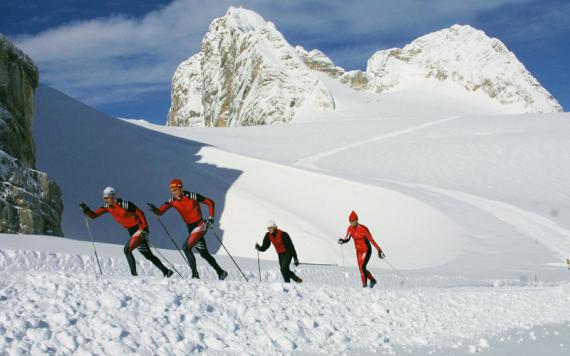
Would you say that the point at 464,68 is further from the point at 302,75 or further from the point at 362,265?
the point at 362,265

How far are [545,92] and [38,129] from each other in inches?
6898

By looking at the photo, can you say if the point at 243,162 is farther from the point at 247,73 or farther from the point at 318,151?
the point at 247,73

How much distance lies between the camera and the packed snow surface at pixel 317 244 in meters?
6.68

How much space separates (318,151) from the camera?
51156mm

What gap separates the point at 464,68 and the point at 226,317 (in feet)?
610

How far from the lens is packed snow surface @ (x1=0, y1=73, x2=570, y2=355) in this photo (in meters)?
6.68

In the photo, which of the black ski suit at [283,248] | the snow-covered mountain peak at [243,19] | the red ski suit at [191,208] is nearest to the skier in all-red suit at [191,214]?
the red ski suit at [191,208]

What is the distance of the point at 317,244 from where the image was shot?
22.8 meters

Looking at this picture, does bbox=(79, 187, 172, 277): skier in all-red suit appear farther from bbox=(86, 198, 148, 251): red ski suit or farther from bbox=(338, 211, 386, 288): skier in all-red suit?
bbox=(338, 211, 386, 288): skier in all-red suit

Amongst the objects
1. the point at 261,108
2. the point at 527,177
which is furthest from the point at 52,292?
the point at 261,108

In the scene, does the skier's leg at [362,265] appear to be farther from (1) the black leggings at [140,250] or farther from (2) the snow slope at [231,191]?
(2) the snow slope at [231,191]

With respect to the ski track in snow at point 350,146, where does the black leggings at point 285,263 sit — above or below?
below

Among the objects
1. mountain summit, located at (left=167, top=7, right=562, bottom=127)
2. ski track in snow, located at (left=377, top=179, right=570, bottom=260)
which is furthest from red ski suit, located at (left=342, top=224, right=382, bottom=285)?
mountain summit, located at (left=167, top=7, right=562, bottom=127)

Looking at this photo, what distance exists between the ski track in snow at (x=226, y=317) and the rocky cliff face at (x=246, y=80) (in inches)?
4300
